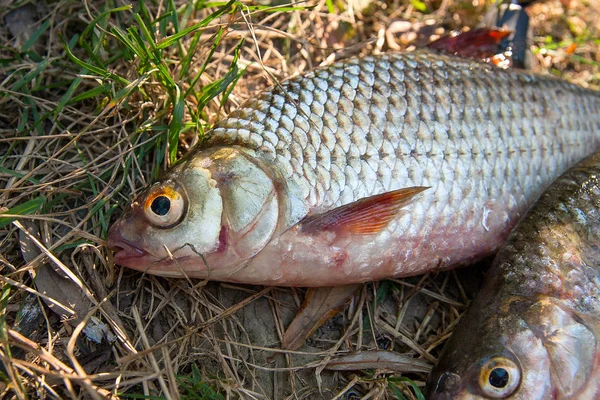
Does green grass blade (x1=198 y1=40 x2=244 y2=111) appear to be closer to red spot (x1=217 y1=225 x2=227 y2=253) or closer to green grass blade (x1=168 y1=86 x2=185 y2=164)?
green grass blade (x1=168 y1=86 x2=185 y2=164)

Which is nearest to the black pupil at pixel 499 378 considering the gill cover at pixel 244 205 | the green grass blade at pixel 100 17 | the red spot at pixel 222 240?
the gill cover at pixel 244 205

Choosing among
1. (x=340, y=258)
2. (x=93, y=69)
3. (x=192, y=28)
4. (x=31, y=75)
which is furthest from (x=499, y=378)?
(x=31, y=75)

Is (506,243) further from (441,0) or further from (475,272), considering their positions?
(441,0)

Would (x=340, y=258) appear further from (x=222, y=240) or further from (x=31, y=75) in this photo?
(x=31, y=75)

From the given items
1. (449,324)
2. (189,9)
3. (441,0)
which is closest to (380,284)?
(449,324)

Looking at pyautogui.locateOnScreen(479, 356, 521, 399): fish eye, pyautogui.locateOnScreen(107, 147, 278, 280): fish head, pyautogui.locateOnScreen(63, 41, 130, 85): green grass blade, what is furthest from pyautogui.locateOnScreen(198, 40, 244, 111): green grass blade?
pyautogui.locateOnScreen(479, 356, 521, 399): fish eye

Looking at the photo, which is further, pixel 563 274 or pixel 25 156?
pixel 25 156

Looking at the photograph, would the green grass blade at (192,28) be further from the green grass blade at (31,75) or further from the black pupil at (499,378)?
the black pupil at (499,378)
